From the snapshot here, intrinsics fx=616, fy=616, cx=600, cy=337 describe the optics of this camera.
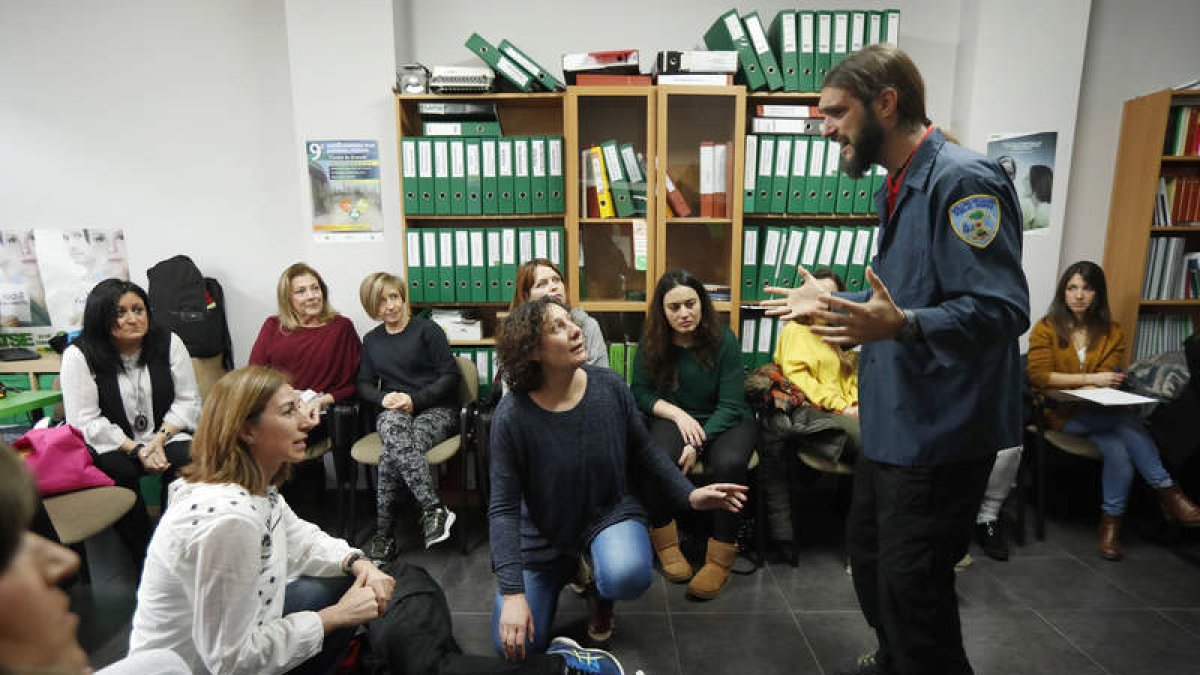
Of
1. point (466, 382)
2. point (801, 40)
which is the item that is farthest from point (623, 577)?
point (801, 40)

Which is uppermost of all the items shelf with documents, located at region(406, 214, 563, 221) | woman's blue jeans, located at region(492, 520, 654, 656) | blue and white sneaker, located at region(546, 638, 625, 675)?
shelf with documents, located at region(406, 214, 563, 221)

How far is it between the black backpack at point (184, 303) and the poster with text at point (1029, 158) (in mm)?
4136

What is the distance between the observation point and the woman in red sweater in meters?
2.94

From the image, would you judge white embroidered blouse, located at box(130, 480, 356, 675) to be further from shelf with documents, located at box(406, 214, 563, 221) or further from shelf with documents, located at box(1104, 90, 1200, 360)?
shelf with documents, located at box(1104, 90, 1200, 360)

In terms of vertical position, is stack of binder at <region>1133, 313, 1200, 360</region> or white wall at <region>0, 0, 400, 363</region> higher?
white wall at <region>0, 0, 400, 363</region>

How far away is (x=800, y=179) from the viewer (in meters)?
3.02

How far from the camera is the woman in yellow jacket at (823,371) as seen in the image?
264 cm

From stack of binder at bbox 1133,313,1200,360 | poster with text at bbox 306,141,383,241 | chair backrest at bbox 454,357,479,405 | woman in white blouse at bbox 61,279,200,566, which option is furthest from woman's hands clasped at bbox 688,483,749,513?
stack of binder at bbox 1133,313,1200,360

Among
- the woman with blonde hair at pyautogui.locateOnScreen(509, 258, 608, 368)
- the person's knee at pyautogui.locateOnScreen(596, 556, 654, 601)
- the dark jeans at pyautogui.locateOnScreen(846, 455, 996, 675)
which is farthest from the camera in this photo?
the woman with blonde hair at pyautogui.locateOnScreen(509, 258, 608, 368)

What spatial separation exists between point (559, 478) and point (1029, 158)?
2.97m

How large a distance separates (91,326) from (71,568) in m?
2.58

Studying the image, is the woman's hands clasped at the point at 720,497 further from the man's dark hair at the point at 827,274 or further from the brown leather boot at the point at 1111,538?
the brown leather boot at the point at 1111,538

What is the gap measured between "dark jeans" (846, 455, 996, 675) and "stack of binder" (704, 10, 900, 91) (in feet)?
6.96

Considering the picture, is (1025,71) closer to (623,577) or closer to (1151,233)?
(1151,233)
